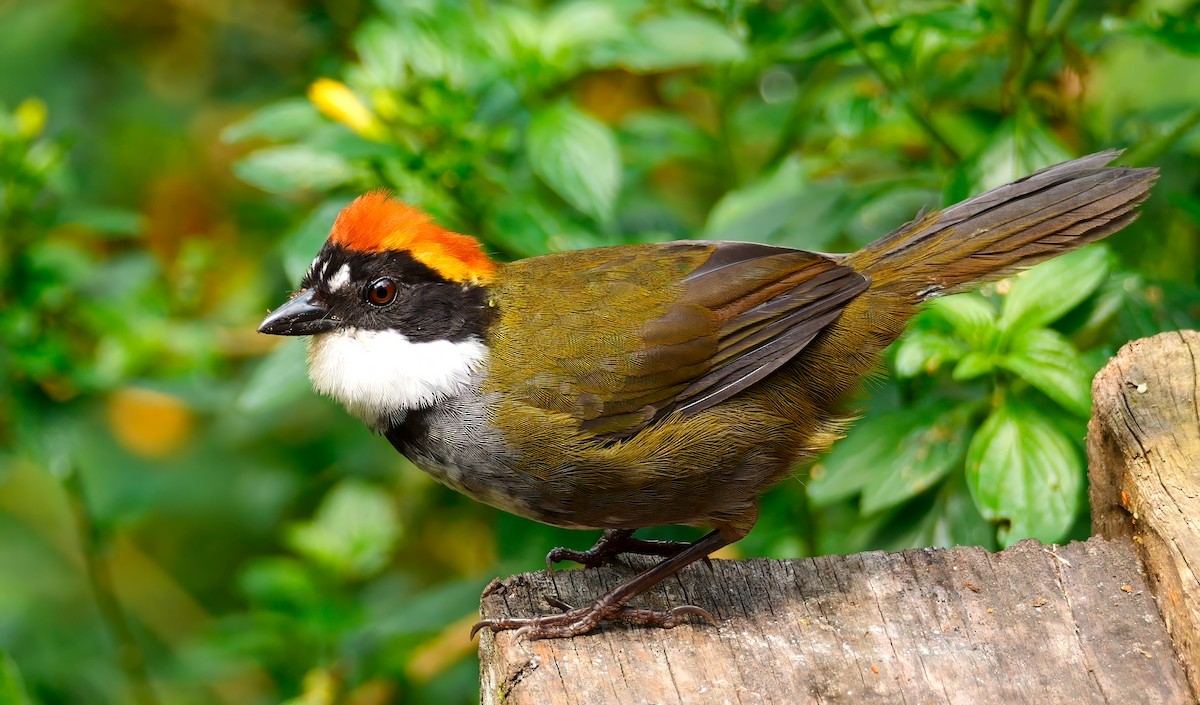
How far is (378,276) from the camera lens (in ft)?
11.3

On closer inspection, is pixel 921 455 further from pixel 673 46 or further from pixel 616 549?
pixel 673 46

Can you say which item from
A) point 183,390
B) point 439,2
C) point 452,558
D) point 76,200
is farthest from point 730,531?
point 76,200

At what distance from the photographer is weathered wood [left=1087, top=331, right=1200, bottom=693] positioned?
274 centimetres

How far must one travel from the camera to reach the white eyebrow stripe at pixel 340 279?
11.3 feet

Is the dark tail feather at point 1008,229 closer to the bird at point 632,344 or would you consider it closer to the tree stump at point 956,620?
the bird at point 632,344

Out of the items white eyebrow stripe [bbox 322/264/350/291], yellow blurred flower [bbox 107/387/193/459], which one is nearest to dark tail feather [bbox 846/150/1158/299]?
white eyebrow stripe [bbox 322/264/350/291]

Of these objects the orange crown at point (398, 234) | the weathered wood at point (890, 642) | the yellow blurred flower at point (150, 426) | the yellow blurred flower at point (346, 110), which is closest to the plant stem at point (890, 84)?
the orange crown at point (398, 234)

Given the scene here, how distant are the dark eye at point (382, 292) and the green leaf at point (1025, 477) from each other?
61.8 inches

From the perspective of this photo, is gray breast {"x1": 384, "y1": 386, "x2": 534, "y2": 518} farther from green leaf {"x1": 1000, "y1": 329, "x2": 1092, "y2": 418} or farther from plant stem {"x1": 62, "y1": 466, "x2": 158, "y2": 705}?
plant stem {"x1": 62, "y1": 466, "x2": 158, "y2": 705}

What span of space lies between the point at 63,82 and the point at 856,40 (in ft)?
14.3

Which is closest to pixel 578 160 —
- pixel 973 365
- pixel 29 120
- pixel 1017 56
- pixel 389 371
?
pixel 389 371

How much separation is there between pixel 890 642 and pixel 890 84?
1.84m

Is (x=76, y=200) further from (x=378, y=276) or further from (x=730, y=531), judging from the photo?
(x=730, y=531)

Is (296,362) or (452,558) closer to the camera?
(296,362)
